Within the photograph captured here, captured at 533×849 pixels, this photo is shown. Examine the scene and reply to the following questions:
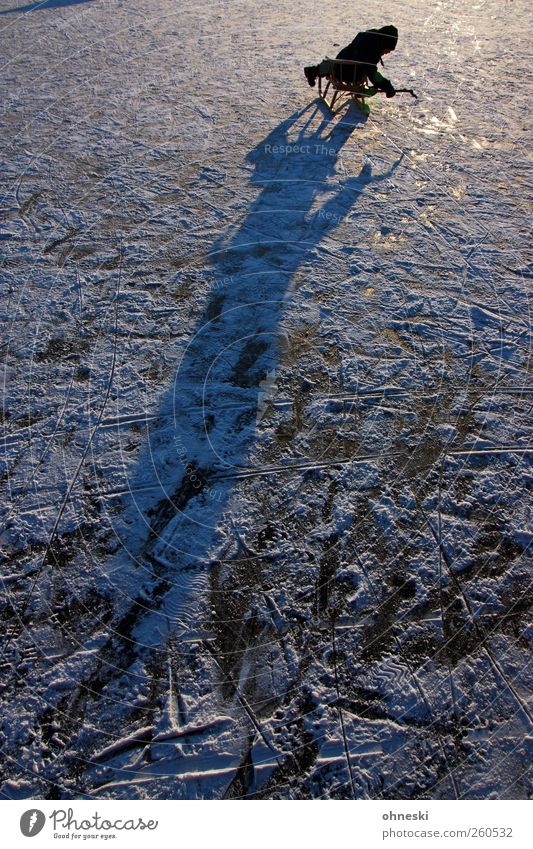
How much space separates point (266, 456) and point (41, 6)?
11.3 meters

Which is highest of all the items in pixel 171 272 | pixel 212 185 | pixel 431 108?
pixel 431 108

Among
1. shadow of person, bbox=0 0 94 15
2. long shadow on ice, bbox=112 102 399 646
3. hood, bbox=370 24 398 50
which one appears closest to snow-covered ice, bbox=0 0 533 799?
long shadow on ice, bbox=112 102 399 646

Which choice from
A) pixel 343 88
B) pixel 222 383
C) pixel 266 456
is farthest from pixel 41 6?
pixel 266 456

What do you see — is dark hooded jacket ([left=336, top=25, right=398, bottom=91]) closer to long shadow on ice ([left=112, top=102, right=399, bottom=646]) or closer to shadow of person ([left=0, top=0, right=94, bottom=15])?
long shadow on ice ([left=112, top=102, right=399, bottom=646])

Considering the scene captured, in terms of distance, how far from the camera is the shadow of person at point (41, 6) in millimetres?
10086

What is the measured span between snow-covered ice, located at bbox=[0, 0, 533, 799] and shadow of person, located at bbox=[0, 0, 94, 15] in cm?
486

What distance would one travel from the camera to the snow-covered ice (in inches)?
108

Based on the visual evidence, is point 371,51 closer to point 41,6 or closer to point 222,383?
point 222,383

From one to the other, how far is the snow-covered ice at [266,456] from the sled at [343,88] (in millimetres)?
393

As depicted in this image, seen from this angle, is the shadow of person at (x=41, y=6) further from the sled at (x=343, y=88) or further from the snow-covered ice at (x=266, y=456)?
the sled at (x=343, y=88)
